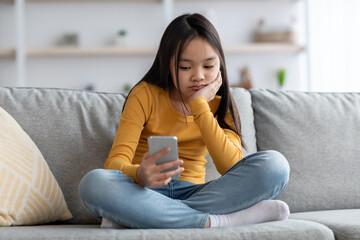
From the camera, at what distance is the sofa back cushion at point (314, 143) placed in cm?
170

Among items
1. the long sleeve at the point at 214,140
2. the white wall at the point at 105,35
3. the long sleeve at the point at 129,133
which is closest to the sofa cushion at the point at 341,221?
the long sleeve at the point at 214,140

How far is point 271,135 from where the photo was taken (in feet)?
5.82

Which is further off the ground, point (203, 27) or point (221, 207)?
point (203, 27)

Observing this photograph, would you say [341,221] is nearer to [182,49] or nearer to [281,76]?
[182,49]

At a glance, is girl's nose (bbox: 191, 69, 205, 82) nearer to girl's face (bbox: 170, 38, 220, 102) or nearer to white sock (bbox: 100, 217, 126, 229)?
girl's face (bbox: 170, 38, 220, 102)

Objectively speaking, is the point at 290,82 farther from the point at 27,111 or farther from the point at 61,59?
the point at 27,111

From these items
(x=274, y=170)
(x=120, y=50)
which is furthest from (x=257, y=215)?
(x=120, y=50)

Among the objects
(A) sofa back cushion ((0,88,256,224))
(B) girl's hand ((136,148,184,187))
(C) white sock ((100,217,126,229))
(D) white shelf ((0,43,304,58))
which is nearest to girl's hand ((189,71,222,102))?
(A) sofa back cushion ((0,88,256,224))

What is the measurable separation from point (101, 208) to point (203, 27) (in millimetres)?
700

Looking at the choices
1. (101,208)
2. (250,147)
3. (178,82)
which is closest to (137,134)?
(178,82)

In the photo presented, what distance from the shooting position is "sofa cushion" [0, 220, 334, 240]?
3.39 feet

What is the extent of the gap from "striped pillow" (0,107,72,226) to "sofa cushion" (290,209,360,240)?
2.55 ft

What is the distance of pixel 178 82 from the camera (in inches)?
59.5

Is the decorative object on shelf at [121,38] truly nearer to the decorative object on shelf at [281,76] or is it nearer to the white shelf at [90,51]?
the white shelf at [90,51]
